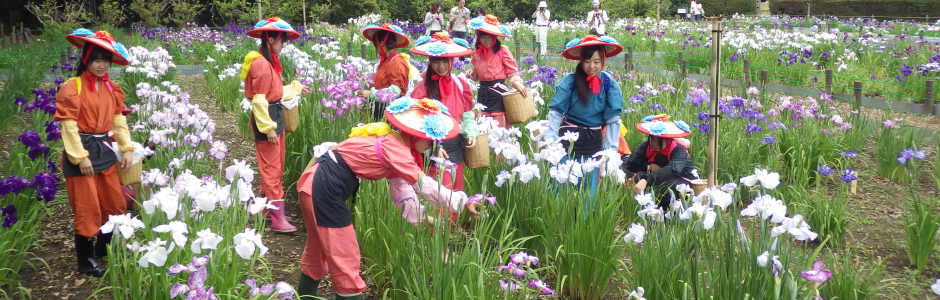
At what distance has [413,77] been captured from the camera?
5613mm

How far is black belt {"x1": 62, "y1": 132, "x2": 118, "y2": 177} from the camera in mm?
3746

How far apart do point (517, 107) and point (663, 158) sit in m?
1.06

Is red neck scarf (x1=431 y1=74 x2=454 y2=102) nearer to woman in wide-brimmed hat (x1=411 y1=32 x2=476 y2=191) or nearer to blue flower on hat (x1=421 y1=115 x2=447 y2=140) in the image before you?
woman in wide-brimmed hat (x1=411 y1=32 x2=476 y2=191)

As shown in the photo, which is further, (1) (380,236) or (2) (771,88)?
(2) (771,88)

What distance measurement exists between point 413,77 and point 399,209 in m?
2.36

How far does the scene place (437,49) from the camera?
15.1ft

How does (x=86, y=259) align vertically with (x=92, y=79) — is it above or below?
below

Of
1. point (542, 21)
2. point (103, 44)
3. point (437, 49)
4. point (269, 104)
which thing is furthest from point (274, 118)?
point (542, 21)

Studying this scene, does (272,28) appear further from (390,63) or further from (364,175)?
(364,175)

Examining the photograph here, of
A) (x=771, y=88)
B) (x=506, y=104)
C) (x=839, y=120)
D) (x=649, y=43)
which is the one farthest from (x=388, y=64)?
(x=649, y=43)

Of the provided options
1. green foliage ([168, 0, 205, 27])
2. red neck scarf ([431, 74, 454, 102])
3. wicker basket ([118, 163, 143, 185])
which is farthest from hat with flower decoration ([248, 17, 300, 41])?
green foliage ([168, 0, 205, 27])

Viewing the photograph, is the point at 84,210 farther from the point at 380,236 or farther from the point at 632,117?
the point at 632,117

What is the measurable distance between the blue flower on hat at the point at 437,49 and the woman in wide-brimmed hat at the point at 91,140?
1.71 metres

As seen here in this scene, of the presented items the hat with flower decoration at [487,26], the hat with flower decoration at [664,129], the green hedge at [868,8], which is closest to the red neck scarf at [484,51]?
the hat with flower decoration at [487,26]
